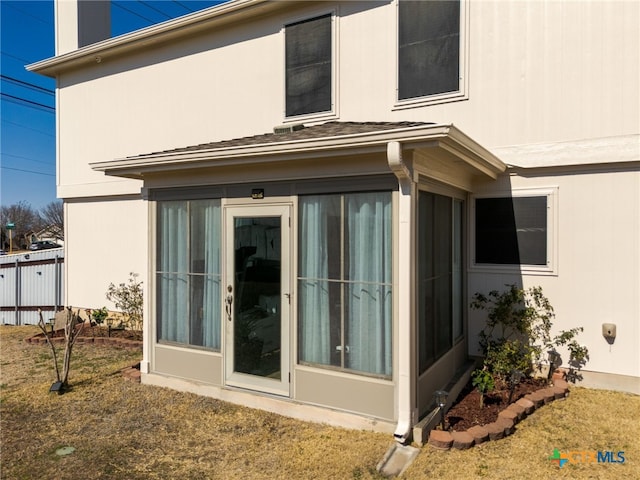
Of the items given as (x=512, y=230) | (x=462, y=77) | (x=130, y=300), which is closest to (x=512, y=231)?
(x=512, y=230)

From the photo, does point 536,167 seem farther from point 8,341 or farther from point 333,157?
point 8,341

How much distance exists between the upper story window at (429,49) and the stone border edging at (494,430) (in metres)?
3.75

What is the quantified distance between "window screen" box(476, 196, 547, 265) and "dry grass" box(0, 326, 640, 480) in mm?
1656

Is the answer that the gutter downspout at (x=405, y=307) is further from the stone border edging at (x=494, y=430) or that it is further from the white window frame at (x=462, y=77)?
the white window frame at (x=462, y=77)

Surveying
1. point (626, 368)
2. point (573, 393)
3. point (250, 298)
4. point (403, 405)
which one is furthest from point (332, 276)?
point (626, 368)

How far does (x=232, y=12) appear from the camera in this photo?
7023 millimetres

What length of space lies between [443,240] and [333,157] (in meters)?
1.67

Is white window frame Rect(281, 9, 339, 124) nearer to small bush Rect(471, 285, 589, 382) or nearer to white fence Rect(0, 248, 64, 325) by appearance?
small bush Rect(471, 285, 589, 382)

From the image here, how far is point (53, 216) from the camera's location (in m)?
43.8

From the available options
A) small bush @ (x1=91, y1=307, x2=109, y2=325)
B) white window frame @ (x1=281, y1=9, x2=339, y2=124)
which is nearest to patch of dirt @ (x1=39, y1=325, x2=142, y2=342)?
small bush @ (x1=91, y1=307, x2=109, y2=325)

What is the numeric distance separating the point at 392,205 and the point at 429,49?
3.03m

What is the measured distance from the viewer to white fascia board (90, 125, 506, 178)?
3398 millimetres

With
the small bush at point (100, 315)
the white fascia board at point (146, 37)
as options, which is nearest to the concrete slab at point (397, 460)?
the white fascia board at point (146, 37)

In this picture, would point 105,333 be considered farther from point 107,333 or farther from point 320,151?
point 320,151
